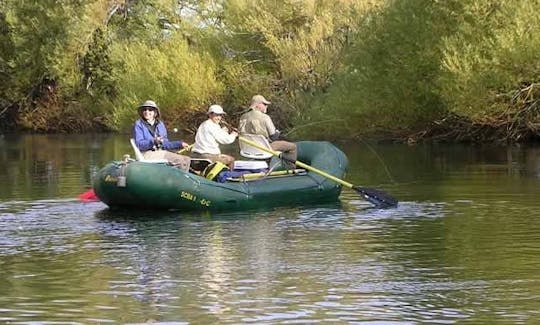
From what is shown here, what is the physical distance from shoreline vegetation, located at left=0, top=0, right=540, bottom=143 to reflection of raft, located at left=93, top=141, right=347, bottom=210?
45.2 ft

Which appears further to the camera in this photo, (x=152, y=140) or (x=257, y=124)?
(x=257, y=124)

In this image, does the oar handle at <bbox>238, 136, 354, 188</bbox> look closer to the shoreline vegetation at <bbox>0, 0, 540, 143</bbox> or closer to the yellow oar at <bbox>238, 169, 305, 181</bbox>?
the yellow oar at <bbox>238, 169, 305, 181</bbox>

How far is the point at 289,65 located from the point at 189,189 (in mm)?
25220

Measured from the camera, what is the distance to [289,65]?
4009 cm

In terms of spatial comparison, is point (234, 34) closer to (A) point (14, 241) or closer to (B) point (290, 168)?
(B) point (290, 168)

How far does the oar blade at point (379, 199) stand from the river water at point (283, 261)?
0.17 metres

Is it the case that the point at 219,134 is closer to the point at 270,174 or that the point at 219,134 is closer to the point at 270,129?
the point at 270,129

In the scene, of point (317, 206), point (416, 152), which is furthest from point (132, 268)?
point (416, 152)

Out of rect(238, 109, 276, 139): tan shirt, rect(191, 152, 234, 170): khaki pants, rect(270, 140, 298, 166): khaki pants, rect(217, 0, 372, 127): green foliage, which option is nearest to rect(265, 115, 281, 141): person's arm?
rect(238, 109, 276, 139): tan shirt

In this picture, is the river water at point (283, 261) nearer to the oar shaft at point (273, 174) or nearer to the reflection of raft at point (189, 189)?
the reflection of raft at point (189, 189)

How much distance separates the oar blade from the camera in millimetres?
15970

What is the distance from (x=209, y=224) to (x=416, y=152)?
1538 cm

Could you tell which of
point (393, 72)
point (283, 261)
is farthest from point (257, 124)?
point (393, 72)

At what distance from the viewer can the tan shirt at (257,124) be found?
53.7 ft
